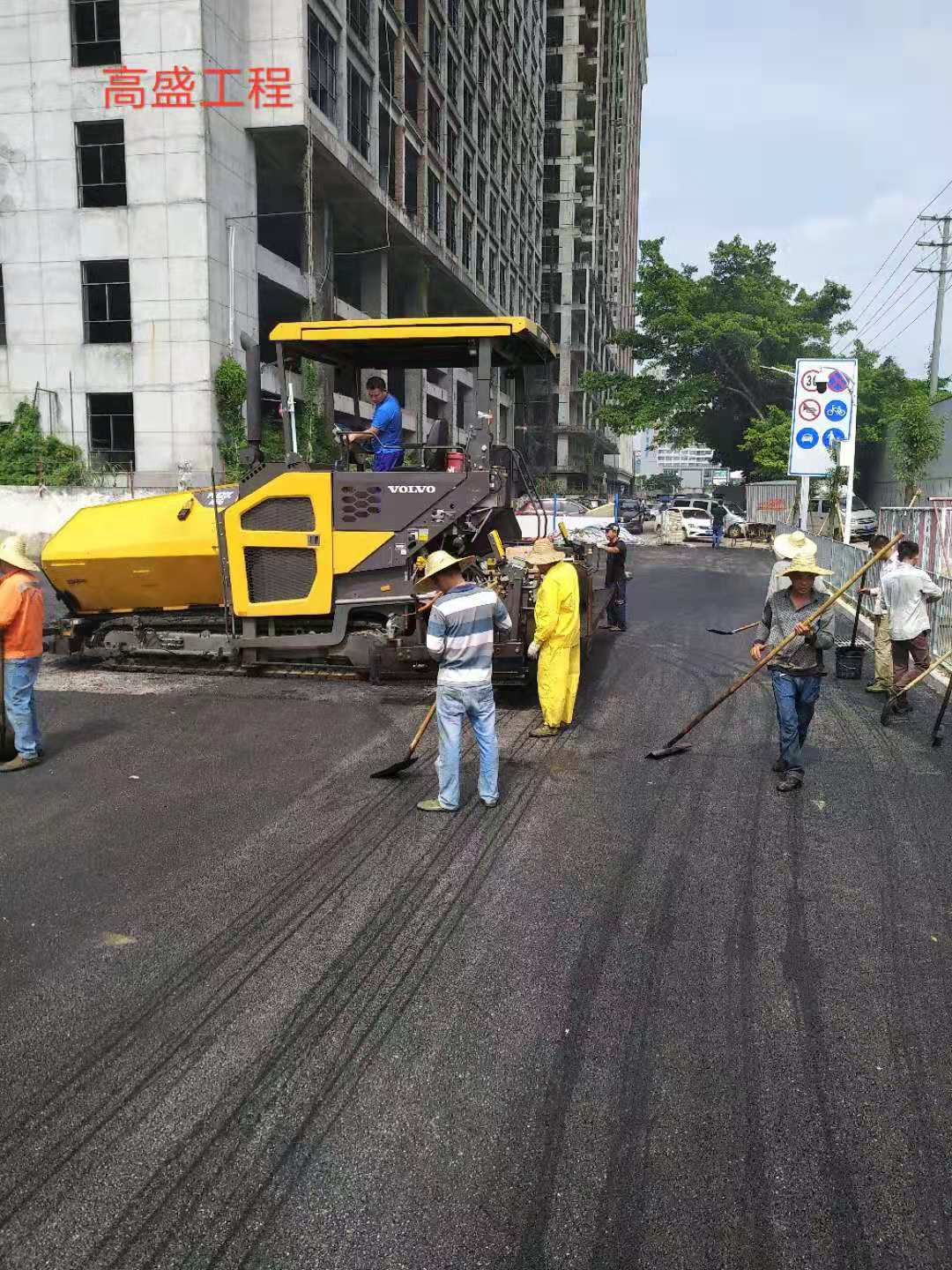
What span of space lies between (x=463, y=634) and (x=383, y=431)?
380 cm

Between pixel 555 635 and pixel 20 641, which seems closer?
pixel 20 641

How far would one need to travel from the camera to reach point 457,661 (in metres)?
6.32

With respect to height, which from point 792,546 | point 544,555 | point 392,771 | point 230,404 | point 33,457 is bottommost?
point 392,771

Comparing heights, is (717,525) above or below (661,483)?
below

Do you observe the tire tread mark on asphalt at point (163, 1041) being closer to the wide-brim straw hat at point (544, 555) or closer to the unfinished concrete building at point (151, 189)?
the wide-brim straw hat at point (544, 555)

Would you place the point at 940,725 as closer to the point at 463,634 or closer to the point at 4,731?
the point at 463,634

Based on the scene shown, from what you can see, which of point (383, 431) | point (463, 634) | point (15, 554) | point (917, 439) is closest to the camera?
point (463, 634)

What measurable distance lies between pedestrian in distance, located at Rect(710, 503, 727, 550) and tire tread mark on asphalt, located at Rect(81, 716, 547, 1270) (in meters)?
33.1

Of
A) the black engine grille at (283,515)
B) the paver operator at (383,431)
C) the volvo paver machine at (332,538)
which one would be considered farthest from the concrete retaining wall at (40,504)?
the paver operator at (383,431)

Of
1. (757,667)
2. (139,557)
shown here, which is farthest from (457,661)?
(139,557)

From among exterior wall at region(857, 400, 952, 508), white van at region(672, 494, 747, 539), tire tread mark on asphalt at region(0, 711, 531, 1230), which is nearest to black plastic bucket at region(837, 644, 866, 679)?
tire tread mark on asphalt at region(0, 711, 531, 1230)

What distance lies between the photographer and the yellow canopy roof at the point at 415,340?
29.7 feet

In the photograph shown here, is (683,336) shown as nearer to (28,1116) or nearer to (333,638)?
(333,638)

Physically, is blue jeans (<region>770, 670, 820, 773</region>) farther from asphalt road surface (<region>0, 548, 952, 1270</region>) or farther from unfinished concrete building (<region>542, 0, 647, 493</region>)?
unfinished concrete building (<region>542, 0, 647, 493</region>)
